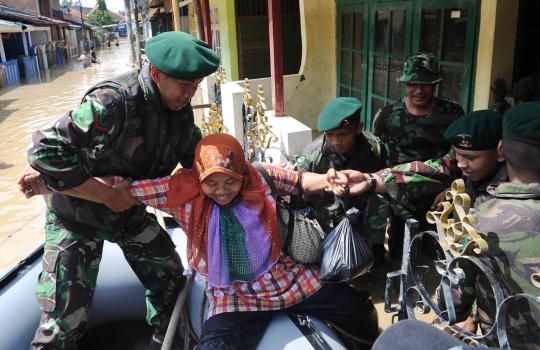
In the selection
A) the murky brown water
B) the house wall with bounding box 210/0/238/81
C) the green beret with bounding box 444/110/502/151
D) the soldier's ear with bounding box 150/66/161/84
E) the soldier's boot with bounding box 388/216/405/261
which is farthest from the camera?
the house wall with bounding box 210/0/238/81

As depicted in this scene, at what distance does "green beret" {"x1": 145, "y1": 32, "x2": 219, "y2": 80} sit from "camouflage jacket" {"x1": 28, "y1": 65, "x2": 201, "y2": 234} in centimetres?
17

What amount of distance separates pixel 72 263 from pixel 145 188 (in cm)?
52

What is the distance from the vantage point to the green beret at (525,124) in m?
1.36

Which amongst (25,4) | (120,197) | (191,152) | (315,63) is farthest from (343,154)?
(25,4)

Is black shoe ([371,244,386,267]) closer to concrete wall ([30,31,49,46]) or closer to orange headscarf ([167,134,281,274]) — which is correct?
orange headscarf ([167,134,281,274])

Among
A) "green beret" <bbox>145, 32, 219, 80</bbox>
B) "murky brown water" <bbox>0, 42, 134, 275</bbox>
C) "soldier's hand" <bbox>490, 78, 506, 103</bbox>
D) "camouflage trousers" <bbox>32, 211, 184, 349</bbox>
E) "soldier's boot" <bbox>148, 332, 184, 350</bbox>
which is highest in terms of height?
"green beret" <bbox>145, 32, 219, 80</bbox>

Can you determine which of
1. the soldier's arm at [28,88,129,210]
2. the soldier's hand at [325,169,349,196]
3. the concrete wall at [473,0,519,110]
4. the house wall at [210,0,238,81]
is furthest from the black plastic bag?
the house wall at [210,0,238,81]

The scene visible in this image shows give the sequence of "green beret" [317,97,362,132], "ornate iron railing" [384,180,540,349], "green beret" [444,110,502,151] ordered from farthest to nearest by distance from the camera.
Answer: "green beret" [317,97,362,132], "green beret" [444,110,502,151], "ornate iron railing" [384,180,540,349]

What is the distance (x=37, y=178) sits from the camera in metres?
2.01

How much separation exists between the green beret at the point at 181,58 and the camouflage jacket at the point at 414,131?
5.13 feet

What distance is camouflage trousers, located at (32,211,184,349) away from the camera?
2.09 metres

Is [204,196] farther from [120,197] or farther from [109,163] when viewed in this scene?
[109,163]

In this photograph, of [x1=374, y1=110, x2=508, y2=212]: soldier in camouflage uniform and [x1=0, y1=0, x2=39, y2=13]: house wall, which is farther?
[x1=0, y1=0, x2=39, y2=13]: house wall

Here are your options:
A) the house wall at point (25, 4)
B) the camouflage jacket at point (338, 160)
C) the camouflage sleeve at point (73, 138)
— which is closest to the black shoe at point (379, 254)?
the camouflage jacket at point (338, 160)
